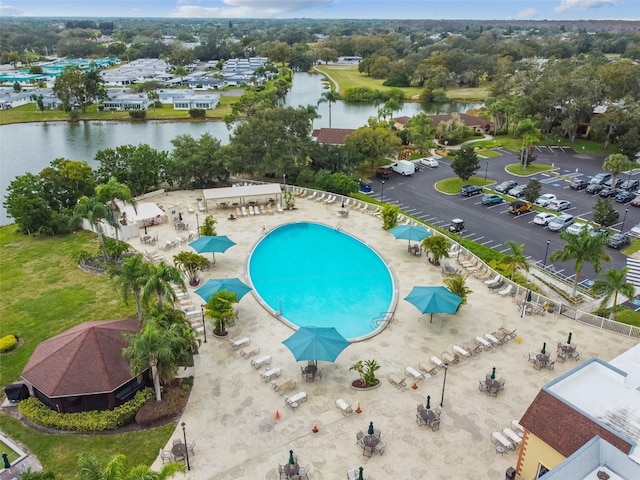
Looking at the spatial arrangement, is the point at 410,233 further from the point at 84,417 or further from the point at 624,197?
the point at 624,197

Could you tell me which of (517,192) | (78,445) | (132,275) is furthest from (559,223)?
(78,445)

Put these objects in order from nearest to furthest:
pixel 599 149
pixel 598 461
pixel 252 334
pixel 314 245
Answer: pixel 598 461
pixel 252 334
pixel 314 245
pixel 599 149

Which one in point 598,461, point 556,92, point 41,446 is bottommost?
point 41,446

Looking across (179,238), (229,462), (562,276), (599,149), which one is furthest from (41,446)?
(599,149)

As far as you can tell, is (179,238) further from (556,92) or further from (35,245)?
(556,92)

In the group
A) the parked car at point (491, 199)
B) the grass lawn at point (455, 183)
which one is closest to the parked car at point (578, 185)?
the grass lawn at point (455, 183)

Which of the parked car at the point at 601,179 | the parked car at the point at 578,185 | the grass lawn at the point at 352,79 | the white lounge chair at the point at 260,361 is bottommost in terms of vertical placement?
the white lounge chair at the point at 260,361

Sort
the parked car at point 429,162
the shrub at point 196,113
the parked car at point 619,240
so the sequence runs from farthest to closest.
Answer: the shrub at point 196,113, the parked car at point 429,162, the parked car at point 619,240

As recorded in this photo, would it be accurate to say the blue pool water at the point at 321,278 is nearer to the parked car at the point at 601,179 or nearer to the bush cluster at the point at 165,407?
the bush cluster at the point at 165,407
